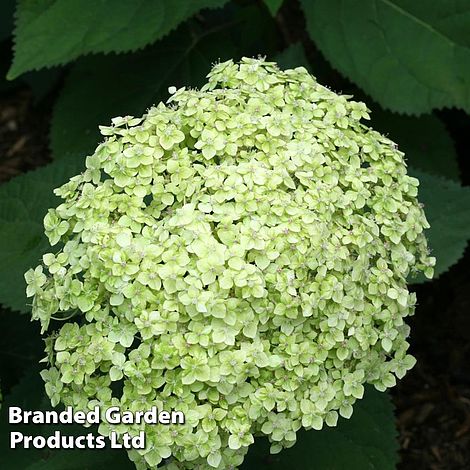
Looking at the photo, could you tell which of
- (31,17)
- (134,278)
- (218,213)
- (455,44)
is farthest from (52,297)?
(455,44)

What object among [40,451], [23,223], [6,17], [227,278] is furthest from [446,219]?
[6,17]

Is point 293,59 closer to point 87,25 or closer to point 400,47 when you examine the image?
point 400,47

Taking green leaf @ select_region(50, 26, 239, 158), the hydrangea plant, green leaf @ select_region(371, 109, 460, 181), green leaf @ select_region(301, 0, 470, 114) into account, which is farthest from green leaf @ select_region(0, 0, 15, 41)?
the hydrangea plant

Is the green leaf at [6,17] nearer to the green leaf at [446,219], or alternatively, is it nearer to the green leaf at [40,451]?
the green leaf at [40,451]

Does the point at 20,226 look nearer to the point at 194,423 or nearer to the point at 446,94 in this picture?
the point at 194,423

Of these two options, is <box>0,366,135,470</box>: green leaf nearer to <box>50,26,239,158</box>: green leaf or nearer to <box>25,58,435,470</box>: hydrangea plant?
<box>25,58,435,470</box>: hydrangea plant

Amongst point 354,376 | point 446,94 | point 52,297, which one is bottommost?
point 354,376

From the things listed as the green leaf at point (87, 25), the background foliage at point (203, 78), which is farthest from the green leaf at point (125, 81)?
the green leaf at point (87, 25)
